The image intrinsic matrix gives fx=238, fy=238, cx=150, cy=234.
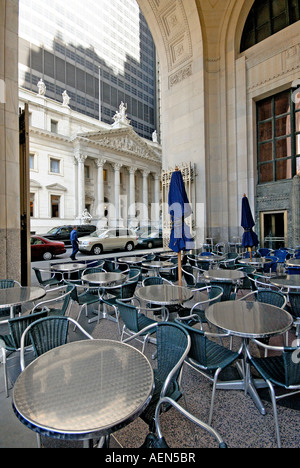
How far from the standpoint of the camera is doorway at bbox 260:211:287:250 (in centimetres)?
1174

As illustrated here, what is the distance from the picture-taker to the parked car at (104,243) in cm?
1478

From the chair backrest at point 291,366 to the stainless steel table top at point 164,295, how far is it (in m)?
1.67

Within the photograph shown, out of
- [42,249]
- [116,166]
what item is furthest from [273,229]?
[116,166]

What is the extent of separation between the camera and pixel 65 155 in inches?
1293

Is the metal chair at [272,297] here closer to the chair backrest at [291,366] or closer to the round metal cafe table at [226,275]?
the round metal cafe table at [226,275]

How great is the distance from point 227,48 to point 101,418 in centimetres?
1638

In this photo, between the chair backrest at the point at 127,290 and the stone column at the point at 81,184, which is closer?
the chair backrest at the point at 127,290

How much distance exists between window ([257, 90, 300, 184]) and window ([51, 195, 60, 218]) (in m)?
26.6

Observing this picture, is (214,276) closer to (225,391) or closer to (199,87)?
(225,391)

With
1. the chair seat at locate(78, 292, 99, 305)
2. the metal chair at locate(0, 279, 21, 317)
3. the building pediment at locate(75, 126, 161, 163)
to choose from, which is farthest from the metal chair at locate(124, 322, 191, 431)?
the building pediment at locate(75, 126, 161, 163)

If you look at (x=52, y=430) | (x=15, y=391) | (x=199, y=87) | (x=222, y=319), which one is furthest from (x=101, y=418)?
(x=199, y=87)

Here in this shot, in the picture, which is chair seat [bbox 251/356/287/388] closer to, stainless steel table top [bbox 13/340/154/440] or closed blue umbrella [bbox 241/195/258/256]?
stainless steel table top [bbox 13/340/154/440]

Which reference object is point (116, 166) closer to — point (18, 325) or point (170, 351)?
point (18, 325)

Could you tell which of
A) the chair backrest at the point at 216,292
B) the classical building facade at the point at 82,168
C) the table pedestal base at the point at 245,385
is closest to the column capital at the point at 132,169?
the classical building facade at the point at 82,168
